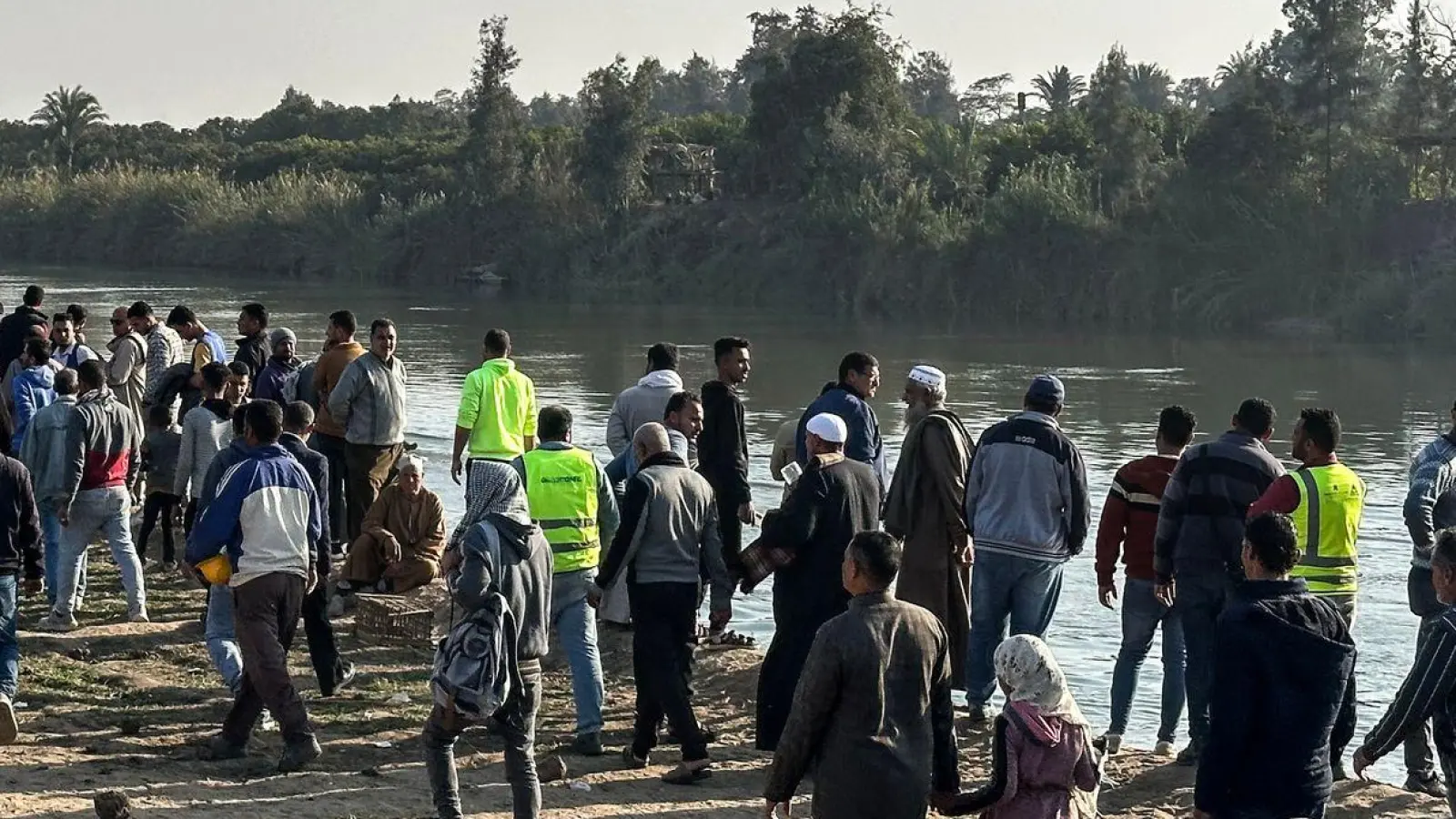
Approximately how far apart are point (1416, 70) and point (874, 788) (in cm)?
5241

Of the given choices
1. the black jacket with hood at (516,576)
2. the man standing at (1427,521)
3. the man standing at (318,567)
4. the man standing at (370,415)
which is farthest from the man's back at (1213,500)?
the man standing at (370,415)

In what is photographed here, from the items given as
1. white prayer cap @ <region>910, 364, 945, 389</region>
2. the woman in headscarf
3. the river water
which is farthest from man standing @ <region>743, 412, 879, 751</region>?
the river water

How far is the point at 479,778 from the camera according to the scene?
8.58 metres

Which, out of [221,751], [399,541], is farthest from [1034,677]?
[399,541]

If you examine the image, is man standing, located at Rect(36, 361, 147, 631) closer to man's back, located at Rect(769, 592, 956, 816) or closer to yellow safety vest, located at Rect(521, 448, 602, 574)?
yellow safety vest, located at Rect(521, 448, 602, 574)

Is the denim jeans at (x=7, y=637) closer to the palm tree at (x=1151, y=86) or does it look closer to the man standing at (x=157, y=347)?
the man standing at (x=157, y=347)

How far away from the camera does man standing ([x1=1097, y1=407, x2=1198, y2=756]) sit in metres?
9.14

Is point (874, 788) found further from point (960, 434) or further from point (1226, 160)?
point (1226, 160)

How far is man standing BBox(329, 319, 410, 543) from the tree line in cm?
3613

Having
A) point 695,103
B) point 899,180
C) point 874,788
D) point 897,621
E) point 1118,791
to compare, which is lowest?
point 1118,791

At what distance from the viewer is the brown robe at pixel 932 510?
9297mm

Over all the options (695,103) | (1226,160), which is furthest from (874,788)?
(695,103)

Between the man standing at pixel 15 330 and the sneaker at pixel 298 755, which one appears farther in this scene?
the man standing at pixel 15 330

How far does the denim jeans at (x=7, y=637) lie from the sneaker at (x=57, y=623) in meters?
2.33
